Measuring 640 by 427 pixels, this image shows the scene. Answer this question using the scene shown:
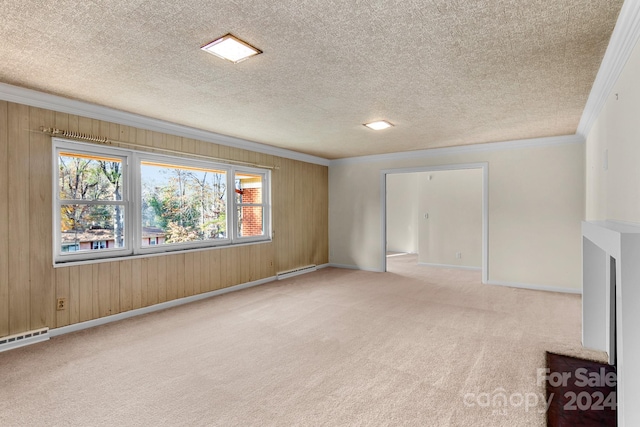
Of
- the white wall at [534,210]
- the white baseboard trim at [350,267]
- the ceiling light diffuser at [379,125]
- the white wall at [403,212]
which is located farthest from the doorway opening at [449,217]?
the ceiling light diffuser at [379,125]

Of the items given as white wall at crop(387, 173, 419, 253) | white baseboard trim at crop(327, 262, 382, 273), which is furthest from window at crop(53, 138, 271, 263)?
white wall at crop(387, 173, 419, 253)

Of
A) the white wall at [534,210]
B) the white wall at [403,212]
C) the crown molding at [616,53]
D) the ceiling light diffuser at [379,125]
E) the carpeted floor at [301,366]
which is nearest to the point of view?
the crown molding at [616,53]

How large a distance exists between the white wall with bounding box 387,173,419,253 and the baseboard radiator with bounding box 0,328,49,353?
826 cm

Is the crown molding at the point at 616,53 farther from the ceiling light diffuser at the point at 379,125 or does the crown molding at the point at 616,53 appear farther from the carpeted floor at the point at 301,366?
the carpeted floor at the point at 301,366

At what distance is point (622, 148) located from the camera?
2.24 metres

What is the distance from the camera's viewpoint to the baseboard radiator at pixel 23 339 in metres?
2.96

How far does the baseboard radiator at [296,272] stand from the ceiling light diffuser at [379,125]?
3130mm

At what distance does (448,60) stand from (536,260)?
4.14 m

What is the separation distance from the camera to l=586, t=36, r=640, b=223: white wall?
189cm

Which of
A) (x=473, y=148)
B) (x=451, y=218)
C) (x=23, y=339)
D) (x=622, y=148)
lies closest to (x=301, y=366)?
(x=23, y=339)

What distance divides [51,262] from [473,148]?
6026mm

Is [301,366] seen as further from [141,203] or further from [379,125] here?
[379,125]

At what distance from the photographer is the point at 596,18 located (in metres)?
1.90

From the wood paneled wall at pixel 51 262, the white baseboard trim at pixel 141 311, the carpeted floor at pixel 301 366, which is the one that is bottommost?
the carpeted floor at pixel 301 366
